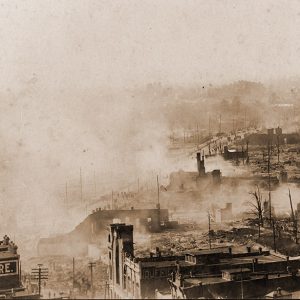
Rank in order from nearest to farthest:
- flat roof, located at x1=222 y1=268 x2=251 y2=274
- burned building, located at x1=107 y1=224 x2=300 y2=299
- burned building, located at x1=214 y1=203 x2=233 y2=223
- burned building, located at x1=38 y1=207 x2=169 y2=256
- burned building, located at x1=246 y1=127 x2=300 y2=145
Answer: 1. burned building, located at x1=107 y1=224 x2=300 y2=299
2. flat roof, located at x1=222 y1=268 x2=251 y2=274
3. burned building, located at x1=214 y1=203 x2=233 y2=223
4. burned building, located at x1=38 y1=207 x2=169 y2=256
5. burned building, located at x1=246 y1=127 x2=300 y2=145

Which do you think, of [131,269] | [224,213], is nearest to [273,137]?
[224,213]

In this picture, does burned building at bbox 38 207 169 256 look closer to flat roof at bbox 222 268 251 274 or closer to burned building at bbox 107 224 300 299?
burned building at bbox 107 224 300 299

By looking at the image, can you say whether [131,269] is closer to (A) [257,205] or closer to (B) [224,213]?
(B) [224,213]

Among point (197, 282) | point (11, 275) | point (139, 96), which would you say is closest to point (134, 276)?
point (197, 282)

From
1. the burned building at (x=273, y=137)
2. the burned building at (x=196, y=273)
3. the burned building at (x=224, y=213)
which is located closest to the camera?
the burned building at (x=196, y=273)

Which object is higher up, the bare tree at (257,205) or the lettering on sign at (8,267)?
the bare tree at (257,205)

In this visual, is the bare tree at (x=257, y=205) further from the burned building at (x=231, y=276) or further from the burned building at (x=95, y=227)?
the burned building at (x=95, y=227)

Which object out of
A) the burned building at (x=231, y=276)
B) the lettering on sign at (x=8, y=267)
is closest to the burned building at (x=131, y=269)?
the burned building at (x=231, y=276)

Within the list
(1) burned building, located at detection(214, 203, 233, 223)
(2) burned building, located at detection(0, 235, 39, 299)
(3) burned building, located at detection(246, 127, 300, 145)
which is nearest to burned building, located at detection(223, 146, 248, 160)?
(3) burned building, located at detection(246, 127, 300, 145)

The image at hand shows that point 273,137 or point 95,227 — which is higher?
point 273,137
